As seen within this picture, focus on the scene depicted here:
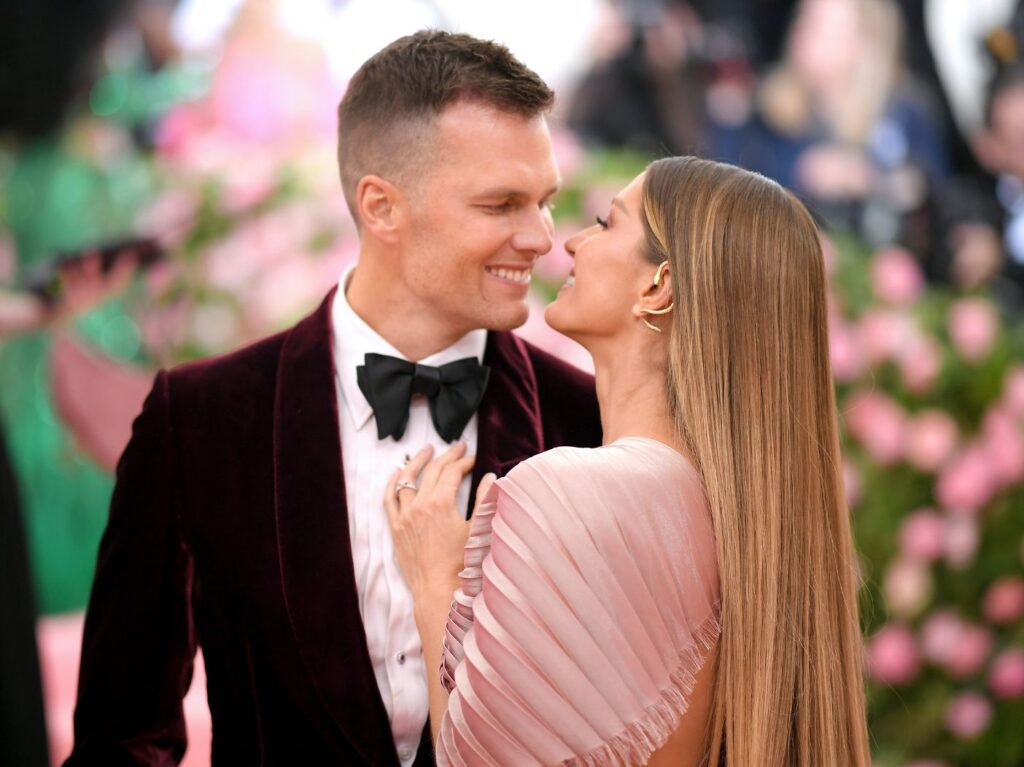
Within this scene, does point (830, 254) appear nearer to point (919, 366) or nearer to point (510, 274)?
point (919, 366)

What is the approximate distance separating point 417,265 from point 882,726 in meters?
2.66

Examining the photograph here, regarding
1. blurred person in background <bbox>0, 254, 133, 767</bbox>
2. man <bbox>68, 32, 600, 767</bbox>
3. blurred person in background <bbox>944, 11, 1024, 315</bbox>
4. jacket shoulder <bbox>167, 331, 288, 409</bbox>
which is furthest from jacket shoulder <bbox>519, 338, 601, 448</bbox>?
blurred person in background <bbox>944, 11, 1024, 315</bbox>

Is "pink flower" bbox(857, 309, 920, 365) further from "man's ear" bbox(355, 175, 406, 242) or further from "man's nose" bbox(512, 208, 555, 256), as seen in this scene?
"man's ear" bbox(355, 175, 406, 242)

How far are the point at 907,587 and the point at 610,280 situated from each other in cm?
248

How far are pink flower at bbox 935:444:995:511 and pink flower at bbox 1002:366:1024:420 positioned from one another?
189mm

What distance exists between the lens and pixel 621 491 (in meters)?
1.59

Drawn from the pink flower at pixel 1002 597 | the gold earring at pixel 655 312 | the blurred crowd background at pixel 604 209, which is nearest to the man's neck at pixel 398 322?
the gold earring at pixel 655 312

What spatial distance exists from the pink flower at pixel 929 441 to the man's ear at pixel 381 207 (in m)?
2.42

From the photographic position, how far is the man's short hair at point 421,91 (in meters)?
2.01

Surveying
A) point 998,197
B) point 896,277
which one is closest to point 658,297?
point 896,277

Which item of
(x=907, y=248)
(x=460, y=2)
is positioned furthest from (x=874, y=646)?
(x=460, y=2)

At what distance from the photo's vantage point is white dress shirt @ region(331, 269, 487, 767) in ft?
6.02

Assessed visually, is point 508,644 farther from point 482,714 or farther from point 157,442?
point 157,442

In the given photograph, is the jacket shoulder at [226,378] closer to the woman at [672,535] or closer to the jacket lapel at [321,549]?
the jacket lapel at [321,549]
